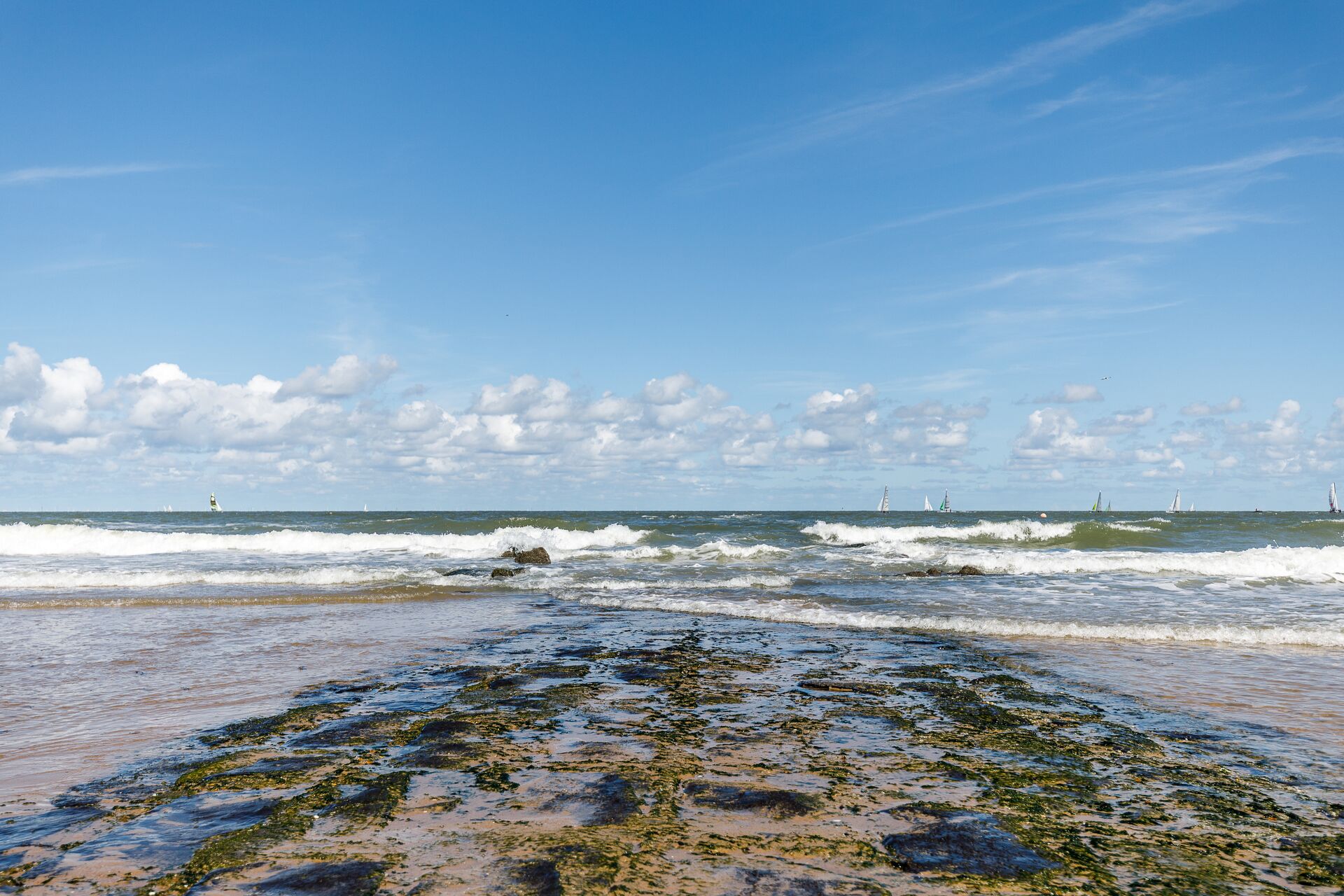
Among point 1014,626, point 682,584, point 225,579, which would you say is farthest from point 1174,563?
point 225,579

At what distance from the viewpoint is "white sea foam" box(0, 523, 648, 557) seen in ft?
108

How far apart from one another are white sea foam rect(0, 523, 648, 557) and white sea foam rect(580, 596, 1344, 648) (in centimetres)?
1791

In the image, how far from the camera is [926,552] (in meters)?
29.2

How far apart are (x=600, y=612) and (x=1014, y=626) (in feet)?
21.3

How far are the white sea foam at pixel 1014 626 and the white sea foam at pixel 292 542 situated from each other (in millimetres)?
17914

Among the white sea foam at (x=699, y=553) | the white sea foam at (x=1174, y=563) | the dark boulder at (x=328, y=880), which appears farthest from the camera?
the white sea foam at (x=699, y=553)

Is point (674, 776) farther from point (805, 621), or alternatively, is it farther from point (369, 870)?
point (805, 621)

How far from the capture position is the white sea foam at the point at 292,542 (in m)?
33.0

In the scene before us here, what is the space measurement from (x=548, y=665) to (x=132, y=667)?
4466mm

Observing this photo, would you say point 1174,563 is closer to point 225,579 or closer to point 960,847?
point 960,847

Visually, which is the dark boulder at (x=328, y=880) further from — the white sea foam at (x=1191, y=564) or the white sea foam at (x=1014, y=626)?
the white sea foam at (x=1191, y=564)

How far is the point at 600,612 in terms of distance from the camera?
13359 millimetres

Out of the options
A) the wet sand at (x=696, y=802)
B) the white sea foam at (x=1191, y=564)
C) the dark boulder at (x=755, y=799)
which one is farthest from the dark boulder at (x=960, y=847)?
the white sea foam at (x=1191, y=564)

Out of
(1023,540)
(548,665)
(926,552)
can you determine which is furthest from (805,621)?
(1023,540)
